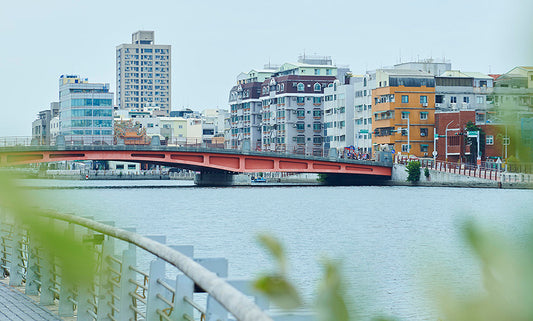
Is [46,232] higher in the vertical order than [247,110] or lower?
lower

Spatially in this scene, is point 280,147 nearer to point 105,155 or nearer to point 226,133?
point 226,133

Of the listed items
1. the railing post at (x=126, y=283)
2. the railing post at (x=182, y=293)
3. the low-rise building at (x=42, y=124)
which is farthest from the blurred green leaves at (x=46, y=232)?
the railing post at (x=126, y=283)

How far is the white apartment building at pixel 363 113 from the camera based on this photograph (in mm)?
80562

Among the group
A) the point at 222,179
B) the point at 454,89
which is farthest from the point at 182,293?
the point at 454,89

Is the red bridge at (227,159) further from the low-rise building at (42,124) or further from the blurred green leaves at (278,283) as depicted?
the blurred green leaves at (278,283)

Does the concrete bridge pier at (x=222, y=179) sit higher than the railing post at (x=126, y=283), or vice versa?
the railing post at (x=126, y=283)

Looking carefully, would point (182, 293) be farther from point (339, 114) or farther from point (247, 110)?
point (247, 110)

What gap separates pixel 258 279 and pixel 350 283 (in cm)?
10

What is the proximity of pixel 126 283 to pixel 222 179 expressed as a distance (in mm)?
66413

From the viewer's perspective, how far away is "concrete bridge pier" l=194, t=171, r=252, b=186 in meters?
71.9

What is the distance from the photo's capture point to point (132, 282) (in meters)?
5.62

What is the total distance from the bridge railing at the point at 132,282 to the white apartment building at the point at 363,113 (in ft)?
237

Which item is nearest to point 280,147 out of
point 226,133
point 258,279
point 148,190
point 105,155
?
point 226,133

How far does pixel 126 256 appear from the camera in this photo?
5590mm
